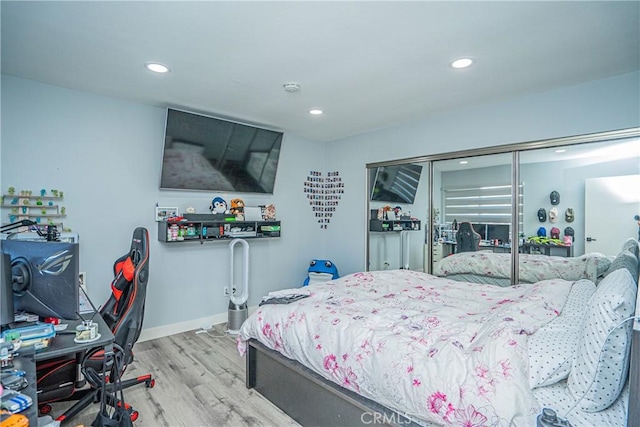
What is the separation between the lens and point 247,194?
14.3 ft

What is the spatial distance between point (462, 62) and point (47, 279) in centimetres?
286

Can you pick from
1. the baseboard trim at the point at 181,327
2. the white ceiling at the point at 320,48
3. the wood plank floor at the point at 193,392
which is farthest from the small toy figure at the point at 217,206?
the wood plank floor at the point at 193,392

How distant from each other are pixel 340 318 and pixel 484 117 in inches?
104

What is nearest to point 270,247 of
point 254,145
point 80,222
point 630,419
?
point 254,145

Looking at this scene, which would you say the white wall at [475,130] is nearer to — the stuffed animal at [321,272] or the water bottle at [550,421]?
the stuffed animal at [321,272]

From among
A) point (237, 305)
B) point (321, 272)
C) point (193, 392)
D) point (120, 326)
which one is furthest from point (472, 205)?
point (120, 326)

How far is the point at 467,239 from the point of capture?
3.57 metres

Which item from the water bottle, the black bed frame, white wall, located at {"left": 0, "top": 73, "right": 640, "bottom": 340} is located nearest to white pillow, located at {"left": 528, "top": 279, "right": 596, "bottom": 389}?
the water bottle

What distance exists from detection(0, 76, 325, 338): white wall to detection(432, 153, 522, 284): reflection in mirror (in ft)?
7.57

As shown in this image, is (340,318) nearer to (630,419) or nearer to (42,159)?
(630,419)

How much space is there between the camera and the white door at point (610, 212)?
2.63m

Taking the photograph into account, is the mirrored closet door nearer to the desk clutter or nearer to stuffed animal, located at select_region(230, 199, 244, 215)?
stuffed animal, located at select_region(230, 199, 244, 215)

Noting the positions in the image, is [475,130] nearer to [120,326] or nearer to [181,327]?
[120,326]

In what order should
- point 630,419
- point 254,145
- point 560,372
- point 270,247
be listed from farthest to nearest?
point 270,247, point 254,145, point 560,372, point 630,419
